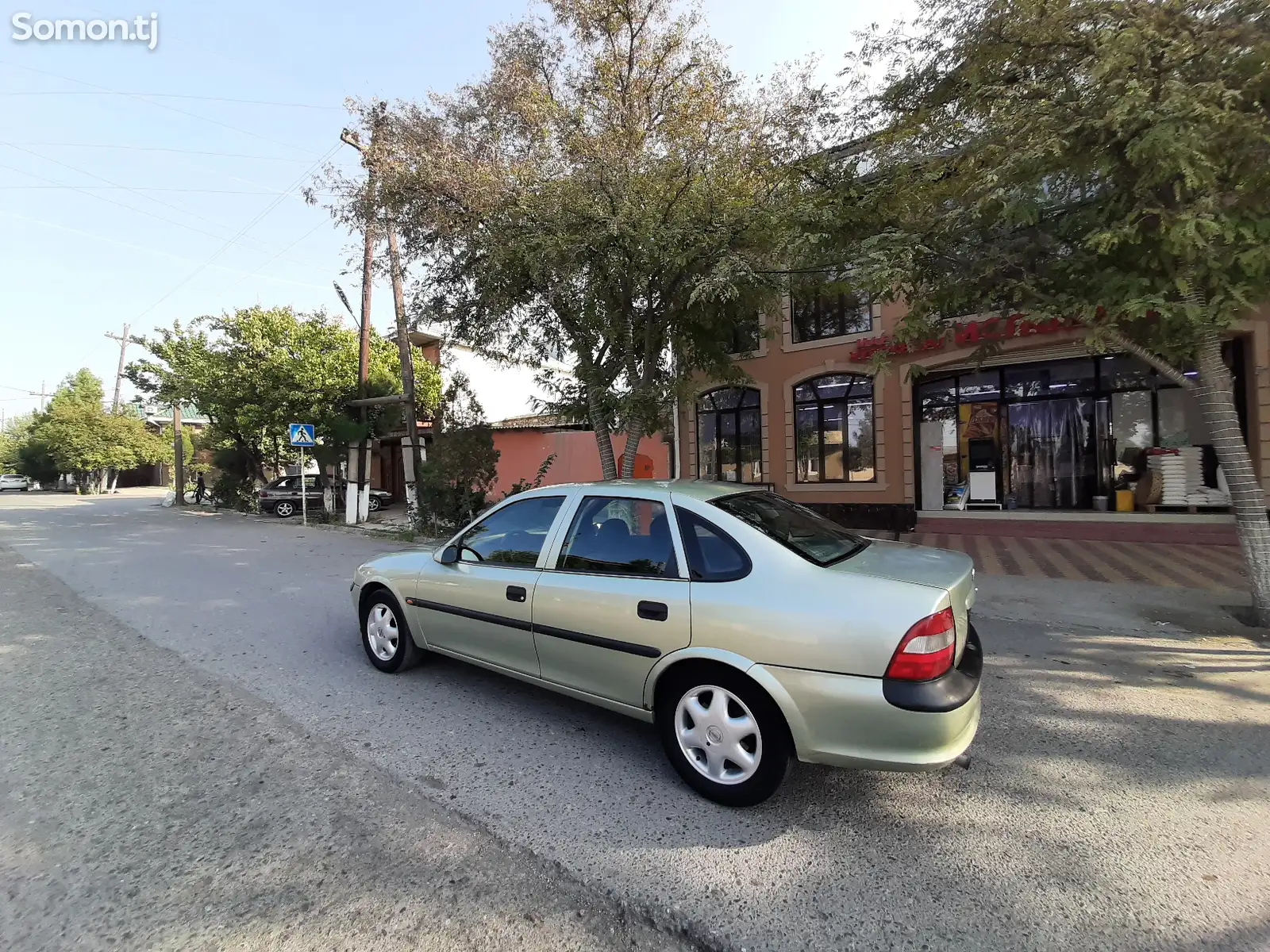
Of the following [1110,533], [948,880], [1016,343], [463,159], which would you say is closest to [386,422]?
[463,159]

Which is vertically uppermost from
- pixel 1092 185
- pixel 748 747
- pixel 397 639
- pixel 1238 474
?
pixel 1092 185

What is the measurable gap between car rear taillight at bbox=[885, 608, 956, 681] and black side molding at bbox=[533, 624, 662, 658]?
3.60ft

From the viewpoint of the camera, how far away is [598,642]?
331 cm

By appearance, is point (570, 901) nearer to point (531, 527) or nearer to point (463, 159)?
point (531, 527)

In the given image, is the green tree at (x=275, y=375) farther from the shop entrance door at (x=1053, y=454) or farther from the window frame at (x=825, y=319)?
the shop entrance door at (x=1053, y=454)

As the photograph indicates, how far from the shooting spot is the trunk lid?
282 centimetres

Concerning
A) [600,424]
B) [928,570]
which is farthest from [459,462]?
[928,570]

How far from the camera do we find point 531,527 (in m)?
3.93

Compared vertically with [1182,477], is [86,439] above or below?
above

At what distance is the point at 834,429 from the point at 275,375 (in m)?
16.7

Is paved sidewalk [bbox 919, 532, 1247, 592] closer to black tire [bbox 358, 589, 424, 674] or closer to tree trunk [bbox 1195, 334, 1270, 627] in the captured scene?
tree trunk [bbox 1195, 334, 1270, 627]

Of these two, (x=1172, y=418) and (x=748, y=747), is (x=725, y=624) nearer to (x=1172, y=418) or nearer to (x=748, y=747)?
(x=748, y=747)

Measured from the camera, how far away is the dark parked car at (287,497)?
2158 cm

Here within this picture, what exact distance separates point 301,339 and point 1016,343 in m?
19.7
